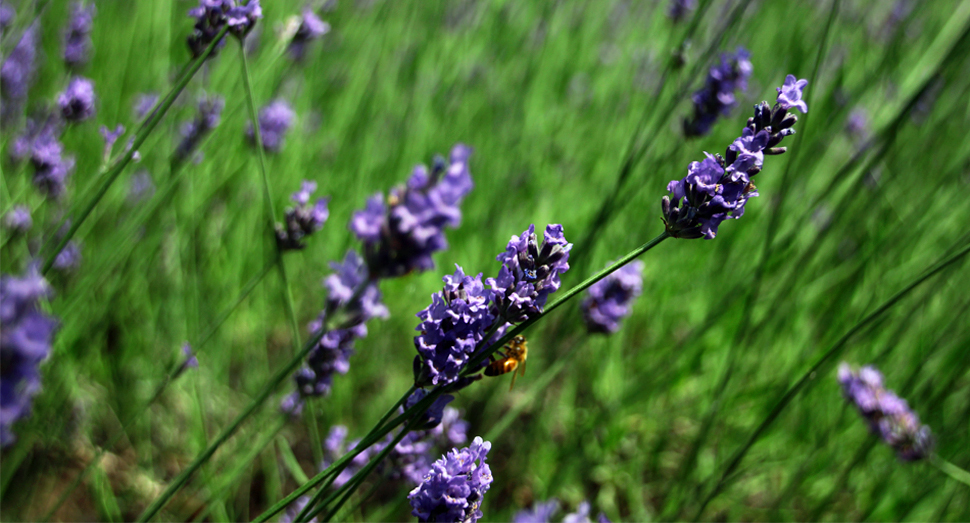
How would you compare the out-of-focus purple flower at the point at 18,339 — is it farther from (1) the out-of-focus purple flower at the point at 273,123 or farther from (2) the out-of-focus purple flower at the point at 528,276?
(1) the out-of-focus purple flower at the point at 273,123

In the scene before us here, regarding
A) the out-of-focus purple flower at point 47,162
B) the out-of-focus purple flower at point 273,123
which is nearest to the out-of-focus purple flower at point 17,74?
the out-of-focus purple flower at point 47,162

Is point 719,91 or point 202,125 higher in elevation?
point 202,125

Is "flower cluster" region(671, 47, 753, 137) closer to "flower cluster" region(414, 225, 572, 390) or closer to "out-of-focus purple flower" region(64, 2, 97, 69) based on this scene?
"flower cluster" region(414, 225, 572, 390)

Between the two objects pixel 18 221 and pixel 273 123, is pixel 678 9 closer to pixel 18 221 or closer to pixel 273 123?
pixel 273 123

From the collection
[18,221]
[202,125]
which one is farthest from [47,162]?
[202,125]

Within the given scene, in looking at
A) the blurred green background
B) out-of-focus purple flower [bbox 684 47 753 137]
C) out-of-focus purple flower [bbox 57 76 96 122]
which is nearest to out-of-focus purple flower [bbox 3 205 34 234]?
the blurred green background

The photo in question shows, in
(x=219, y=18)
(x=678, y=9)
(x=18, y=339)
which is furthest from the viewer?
(x=678, y=9)

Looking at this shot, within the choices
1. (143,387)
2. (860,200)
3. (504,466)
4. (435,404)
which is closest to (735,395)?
→ (504,466)
